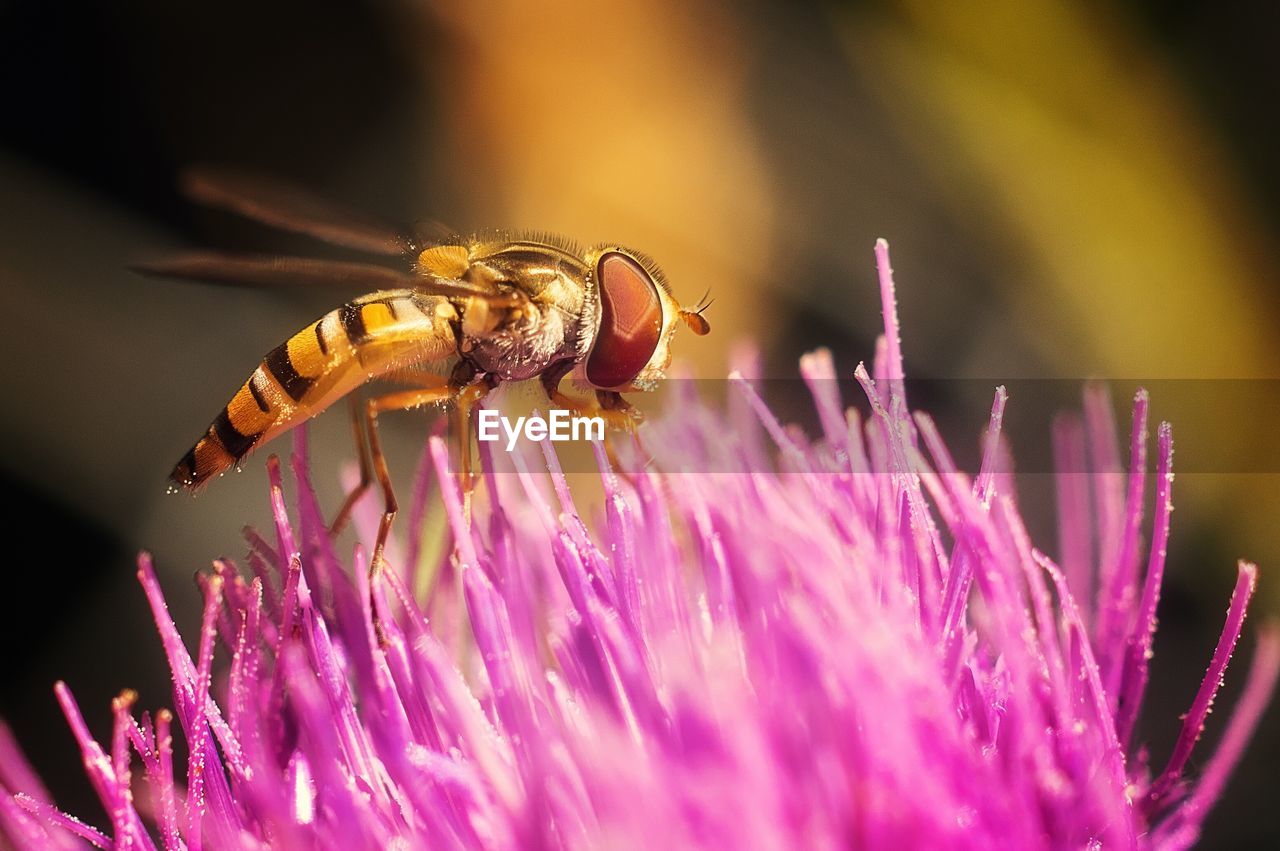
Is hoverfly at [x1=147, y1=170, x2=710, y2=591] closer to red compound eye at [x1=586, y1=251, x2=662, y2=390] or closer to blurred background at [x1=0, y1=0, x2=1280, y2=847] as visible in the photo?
red compound eye at [x1=586, y1=251, x2=662, y2=390]

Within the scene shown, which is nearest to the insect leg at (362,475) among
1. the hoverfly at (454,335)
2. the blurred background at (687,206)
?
the hoverfly at (454,335)

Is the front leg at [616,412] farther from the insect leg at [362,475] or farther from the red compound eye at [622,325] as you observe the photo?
the insect leg at [362,475]

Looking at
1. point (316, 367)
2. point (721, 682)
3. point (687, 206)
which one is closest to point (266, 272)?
point (316, 367)

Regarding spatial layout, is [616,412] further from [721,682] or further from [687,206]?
[687,206]

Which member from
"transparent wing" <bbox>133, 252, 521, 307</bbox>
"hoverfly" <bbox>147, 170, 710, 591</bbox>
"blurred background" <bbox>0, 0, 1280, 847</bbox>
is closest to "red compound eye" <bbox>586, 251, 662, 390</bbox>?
"hoverfly" <bbox>147, 170, 710, 591</bbox>

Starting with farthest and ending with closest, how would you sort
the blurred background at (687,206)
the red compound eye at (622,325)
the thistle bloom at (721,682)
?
1. the blurred background at (687,206)
2. the red compound eye at (622,325)
3. the thistle bloom at (721,682)

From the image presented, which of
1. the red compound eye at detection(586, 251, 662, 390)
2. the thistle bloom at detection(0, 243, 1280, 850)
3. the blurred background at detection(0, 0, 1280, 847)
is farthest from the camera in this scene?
the blurred background at detection(0, 0, 1280, 847)

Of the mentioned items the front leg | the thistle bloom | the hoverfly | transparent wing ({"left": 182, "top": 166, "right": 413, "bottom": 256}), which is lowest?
the thistle bloom
